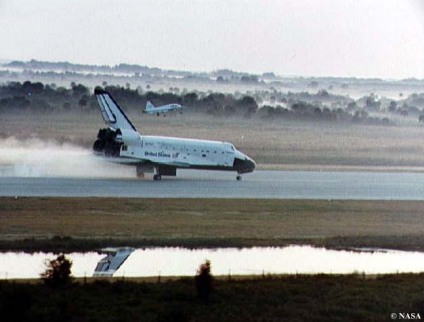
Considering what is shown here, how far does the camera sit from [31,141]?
8806 cm

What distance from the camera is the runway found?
66.3 m

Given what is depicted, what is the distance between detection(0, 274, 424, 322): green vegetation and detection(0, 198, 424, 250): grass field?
995 centimetres

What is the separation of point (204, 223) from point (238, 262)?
1021cm

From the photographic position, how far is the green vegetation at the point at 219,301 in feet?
111

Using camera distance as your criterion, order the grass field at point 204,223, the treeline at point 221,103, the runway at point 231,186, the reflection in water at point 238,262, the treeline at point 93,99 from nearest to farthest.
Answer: the reflection in water at point 238,262
the grass field at point 204,223
the runway at point 231,186
the treeline at point 93,99
the treeline at point 221,103

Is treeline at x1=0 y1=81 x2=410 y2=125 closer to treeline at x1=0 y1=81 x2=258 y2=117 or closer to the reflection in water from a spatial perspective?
treeline at x1=0 y1=81 x2=258 y2=117

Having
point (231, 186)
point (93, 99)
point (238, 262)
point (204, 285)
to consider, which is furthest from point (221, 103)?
point (204, 285)

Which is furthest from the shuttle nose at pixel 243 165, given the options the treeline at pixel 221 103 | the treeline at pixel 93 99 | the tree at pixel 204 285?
the tree at pixel 204 285

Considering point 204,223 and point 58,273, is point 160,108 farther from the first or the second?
point 58,273

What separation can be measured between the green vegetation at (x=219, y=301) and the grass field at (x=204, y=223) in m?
9.95

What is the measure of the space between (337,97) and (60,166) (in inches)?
1792

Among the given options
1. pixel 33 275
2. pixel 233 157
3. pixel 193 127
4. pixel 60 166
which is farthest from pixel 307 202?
pixel 193 127

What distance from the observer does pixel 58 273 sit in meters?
38.3

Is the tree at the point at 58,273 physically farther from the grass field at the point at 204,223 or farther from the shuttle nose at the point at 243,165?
the shuttle nose at the point at 243,165
